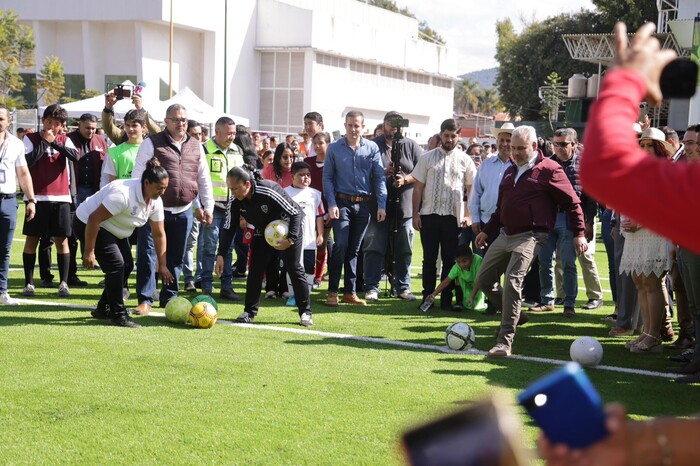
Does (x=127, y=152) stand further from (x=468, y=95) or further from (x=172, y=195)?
(x=468, y=95)

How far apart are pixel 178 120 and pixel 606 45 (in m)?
54.1

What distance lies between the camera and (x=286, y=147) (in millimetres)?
12391

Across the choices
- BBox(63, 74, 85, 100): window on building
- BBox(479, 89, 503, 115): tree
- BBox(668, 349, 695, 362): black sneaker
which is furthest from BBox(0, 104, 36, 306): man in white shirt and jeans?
BBox(479, 89, 503, 115): tree

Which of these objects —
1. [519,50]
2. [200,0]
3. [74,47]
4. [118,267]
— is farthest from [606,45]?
[118,267]

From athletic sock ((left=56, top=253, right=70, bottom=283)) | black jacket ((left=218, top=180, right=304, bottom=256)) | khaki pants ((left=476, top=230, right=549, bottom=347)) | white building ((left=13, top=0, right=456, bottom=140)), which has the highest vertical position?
white building ((left=13, top=0, right=456, bottom=140))

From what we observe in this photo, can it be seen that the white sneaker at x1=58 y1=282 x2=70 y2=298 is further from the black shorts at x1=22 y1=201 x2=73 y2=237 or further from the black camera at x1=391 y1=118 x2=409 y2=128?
the black camera at x1=391 y1=118 x2=409 y2=128

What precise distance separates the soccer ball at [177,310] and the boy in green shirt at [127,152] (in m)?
2.14

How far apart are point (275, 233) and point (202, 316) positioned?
45.3 inches

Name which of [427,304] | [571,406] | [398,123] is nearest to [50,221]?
[398,123]

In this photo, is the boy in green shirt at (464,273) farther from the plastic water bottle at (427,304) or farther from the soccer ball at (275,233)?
the soccer ball at (275,233)

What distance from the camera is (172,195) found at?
10.4 metres

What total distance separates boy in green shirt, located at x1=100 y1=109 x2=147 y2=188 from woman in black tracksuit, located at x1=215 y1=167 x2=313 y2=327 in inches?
70.1

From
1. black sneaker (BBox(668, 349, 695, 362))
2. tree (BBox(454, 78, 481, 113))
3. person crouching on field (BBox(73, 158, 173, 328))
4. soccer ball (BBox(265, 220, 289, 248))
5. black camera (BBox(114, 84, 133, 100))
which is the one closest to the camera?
black sneaker (BBox(668, 349, 695, 362))

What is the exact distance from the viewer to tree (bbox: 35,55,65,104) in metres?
51.6
